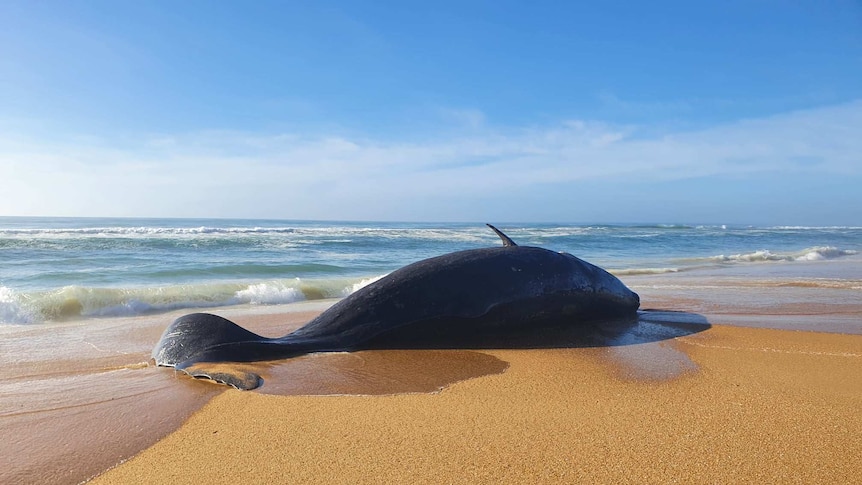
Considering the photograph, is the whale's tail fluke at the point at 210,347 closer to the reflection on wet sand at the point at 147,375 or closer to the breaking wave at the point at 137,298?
the reflection on wet sand at the point at 147,375

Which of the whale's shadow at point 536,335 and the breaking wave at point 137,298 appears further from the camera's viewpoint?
the breaking wave at point 137,298

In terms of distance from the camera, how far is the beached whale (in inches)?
154

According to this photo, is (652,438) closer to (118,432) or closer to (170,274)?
(118,432)

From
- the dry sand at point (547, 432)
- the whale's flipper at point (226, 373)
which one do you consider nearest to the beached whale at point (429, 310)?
the whale's flipper at point (226, 373)

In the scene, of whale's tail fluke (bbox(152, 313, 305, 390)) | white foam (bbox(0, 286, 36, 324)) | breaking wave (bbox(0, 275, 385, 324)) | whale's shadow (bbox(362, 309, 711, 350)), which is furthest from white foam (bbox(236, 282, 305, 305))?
whale's shadow (bbox(362, 309, 711, 350))

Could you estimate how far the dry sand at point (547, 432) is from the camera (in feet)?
6.89

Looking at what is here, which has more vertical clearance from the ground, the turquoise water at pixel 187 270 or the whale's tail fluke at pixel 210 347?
the whale's tail fluke at pixel 210 347

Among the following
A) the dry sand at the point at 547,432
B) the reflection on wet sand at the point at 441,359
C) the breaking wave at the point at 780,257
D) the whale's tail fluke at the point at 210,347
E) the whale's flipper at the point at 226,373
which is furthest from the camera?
the breaking wave at the point at 780,257

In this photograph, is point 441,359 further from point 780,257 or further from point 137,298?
point 780,257

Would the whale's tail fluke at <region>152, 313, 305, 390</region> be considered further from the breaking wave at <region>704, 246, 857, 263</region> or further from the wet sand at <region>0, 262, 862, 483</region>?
the breaking wave at <region>704, 246, 857, 263</region>

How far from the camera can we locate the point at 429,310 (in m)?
4.54

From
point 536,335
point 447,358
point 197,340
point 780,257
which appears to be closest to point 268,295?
point 197,340

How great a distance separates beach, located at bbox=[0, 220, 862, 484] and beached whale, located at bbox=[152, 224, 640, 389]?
0.17 meters

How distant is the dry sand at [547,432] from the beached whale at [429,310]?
2.74ft
